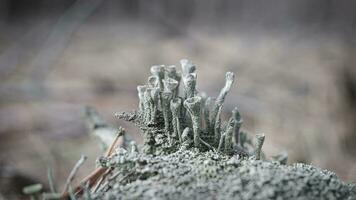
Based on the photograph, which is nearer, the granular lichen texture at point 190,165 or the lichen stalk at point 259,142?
the granular lichen texture at point 190,165

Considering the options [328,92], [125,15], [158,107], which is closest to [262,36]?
[125,15]

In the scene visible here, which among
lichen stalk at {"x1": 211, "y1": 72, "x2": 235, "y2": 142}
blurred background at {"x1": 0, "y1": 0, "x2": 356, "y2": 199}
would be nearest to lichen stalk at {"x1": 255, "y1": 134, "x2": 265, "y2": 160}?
lichen stalk at {"x1": 211, "y1": 72, "x2": 235, "y2": 142}

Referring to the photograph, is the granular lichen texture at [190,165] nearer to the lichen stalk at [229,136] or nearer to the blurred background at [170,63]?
the lichen stalk at [229,136]

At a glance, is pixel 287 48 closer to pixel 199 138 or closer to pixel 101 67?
pixel 101 67

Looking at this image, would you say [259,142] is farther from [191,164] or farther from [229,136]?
[191,164]

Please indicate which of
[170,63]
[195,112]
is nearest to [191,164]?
→ [195,112]

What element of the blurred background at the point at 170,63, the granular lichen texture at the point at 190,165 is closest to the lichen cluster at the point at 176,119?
the granular lichen texture at the point at 190,165
